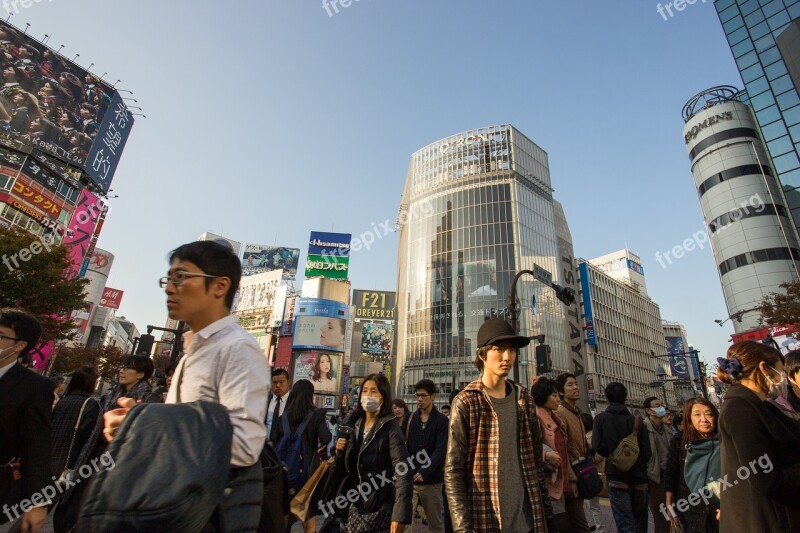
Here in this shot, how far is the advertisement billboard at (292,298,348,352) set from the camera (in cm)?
4941

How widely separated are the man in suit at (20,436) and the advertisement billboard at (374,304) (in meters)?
68.1

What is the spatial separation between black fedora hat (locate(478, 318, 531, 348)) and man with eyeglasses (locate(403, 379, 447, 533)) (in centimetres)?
269

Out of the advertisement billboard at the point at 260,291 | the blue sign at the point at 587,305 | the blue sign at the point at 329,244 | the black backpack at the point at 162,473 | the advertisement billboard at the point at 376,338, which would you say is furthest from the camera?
the advertisement billboard at the point at 260,291

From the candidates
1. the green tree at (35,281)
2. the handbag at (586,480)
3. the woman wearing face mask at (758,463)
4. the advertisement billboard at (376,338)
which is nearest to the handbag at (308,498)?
the handbag at (586,480)

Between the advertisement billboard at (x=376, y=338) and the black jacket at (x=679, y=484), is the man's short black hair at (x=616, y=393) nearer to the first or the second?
the black jacket at (x=679, y=484)

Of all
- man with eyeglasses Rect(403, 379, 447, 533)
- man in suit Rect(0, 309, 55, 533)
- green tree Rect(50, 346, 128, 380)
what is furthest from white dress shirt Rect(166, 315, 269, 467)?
green tree Rect(50, 346, 128, 380)

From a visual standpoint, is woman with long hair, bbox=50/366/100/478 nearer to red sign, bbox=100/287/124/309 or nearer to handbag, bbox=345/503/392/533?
handbag, bbox=345/503/392/533

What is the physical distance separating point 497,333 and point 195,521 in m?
2.26

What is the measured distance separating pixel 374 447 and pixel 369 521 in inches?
23.6

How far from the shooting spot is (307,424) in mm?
4859

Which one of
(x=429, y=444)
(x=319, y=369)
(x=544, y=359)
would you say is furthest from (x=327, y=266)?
(x=429, y=444)

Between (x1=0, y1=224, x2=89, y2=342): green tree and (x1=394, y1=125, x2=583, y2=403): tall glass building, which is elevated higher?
(x1=394, y1=125, x2=583, y2=403): tall glass building

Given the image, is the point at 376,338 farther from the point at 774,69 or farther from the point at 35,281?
the point at 774,69

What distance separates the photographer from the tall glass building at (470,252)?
51.5 meters
